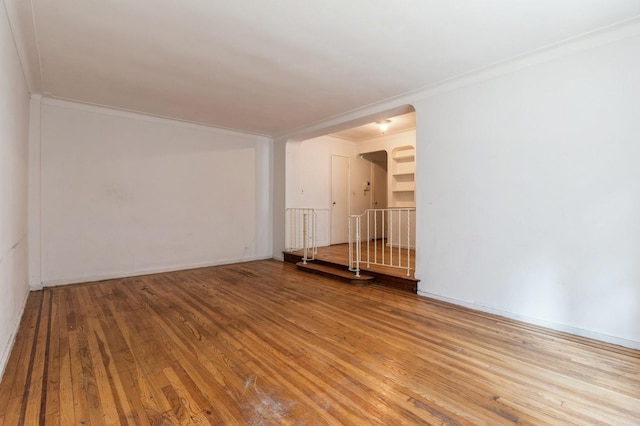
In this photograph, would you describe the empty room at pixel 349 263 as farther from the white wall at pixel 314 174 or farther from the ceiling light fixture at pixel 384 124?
Result: the white wall at pixel 314 174

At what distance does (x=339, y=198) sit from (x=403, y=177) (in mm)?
1639

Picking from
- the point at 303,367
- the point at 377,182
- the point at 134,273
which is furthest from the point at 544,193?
the point at 134,273

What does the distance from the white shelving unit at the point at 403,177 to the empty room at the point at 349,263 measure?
2410 mm

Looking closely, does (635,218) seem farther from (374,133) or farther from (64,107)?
(64,107)

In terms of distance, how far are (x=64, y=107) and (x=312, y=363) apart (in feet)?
16.4

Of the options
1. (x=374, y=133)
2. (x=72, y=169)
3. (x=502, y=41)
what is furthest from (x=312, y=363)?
(x=374, y=133)

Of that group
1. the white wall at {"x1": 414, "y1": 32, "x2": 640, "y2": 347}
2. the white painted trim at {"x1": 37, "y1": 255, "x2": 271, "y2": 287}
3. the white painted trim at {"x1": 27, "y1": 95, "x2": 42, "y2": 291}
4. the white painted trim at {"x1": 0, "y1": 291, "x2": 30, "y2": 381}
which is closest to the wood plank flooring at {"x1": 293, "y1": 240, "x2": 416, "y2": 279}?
the white wall at {"x1": 414, "y1": 32, "x2": 640, "y2": 347}

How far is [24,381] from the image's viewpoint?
196cm

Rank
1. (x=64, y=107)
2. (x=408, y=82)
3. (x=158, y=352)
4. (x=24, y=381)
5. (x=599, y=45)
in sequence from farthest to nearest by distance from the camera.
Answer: (x=64, y=107) < (x=408, y=82) < (x=599, y=45) < (x=158, y=352) < (x=24, y=381)

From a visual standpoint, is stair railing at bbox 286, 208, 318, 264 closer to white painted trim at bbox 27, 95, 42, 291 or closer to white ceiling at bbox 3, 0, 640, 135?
white ceiling at bbox 3, 0, 640, 135

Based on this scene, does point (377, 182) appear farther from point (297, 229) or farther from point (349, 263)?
point (349, 263)

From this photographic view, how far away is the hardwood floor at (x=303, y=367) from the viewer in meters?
1.68

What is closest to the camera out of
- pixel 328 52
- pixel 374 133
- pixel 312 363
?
pixel 312 363

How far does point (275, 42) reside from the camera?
2.71 meters
